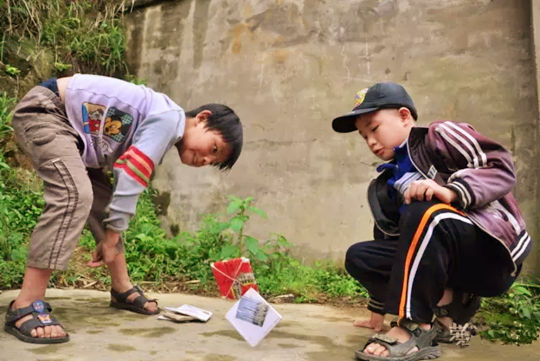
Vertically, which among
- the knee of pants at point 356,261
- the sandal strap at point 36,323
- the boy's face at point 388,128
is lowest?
the sandal strap at point 36,323

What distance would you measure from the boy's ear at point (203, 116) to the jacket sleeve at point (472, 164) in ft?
3.14

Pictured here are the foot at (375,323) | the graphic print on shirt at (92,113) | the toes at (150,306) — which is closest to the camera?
the graphic print on shirt at (92,113)

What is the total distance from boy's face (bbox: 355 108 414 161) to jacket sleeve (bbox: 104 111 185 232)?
85cm

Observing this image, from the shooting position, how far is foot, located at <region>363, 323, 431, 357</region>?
1.95m

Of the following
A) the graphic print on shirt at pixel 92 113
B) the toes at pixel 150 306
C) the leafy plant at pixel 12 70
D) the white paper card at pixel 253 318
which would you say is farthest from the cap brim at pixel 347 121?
the leafy plant at pixel 12 70

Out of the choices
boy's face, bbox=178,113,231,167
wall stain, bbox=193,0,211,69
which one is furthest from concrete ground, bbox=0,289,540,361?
wall stain, bbox=193,0,211,69

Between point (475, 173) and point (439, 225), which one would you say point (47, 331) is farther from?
point (475, 173)

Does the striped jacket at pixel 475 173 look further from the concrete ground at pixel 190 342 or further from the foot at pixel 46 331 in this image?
the foot at pixel 46 331

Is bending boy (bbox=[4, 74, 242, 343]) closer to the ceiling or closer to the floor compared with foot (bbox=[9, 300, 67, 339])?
closer to the ceiling

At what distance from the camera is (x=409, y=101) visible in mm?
2395

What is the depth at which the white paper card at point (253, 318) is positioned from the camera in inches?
84.1

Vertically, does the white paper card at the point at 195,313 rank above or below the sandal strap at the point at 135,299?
below

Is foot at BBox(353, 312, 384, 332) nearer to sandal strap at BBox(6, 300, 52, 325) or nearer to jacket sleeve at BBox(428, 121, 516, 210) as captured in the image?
jacket sleeve at BBox(428, 121, 516, 210)

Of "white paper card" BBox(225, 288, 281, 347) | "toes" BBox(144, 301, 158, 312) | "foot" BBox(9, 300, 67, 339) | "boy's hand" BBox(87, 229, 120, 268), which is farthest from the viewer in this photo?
"toes" BBox(144, 301, 158, 312)
